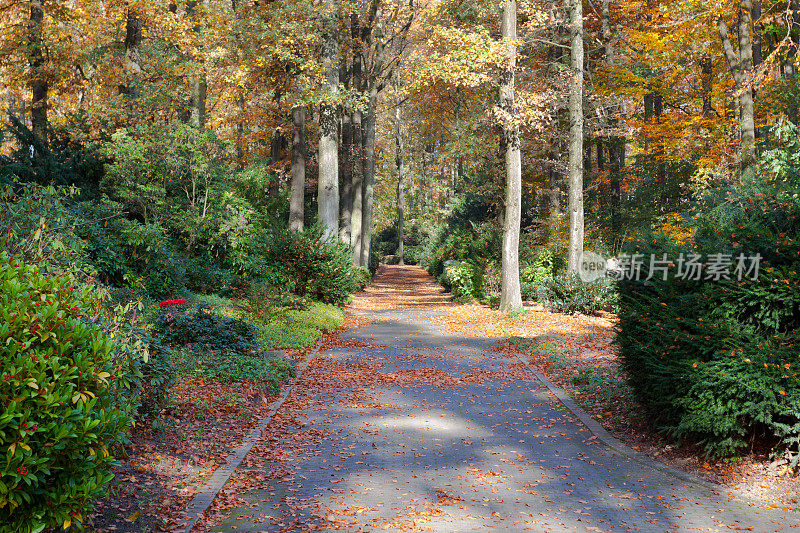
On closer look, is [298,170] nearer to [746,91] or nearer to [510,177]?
[510,177]

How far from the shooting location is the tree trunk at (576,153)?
19703 mm

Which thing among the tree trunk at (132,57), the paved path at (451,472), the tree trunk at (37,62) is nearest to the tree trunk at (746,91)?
the paved path at (451,472)

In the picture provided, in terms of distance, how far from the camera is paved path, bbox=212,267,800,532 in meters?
5.04

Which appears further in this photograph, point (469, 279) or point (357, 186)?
point (357, 186)

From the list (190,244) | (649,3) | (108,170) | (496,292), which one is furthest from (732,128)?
(108,170)

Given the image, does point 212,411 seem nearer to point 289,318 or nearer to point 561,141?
point 289,318

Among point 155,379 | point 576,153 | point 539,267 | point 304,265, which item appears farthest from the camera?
point 539,267

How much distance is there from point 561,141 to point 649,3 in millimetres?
7832

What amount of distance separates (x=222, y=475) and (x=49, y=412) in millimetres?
2662

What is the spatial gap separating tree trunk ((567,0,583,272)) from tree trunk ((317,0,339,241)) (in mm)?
A: 7951

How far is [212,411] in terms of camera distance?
24.8 ft

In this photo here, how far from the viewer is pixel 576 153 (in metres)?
19.8

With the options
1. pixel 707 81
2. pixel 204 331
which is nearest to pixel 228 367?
pixel 204 331
